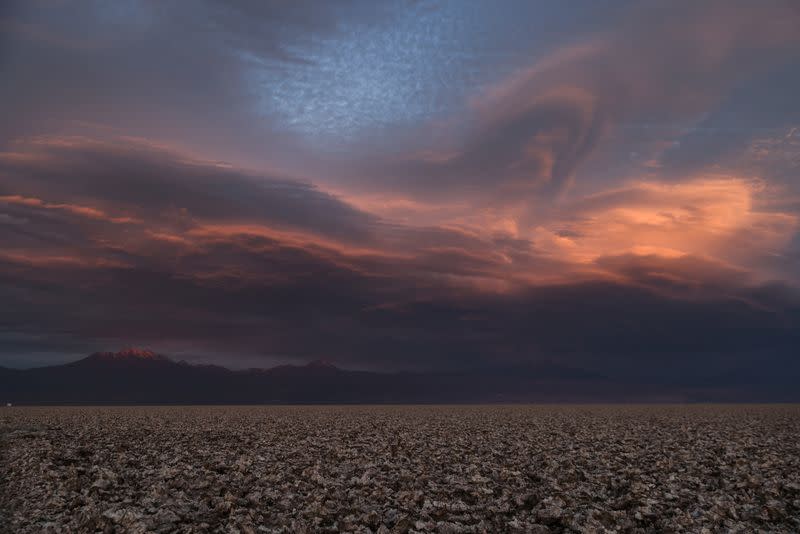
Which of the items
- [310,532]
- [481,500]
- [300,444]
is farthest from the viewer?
[300,444]

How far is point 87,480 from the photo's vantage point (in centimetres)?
2125

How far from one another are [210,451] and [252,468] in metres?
6.68

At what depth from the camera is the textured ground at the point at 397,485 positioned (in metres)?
15.9

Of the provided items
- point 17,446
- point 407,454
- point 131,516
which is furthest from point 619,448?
point 17,446

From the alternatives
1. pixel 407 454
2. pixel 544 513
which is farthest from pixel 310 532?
pixel 407 454

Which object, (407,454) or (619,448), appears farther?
(619,448)

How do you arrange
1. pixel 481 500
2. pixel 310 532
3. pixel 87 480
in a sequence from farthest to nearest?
pixel 87 480
pixel 481 500
pixel 310 532

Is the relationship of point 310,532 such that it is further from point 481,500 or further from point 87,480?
point 87,480

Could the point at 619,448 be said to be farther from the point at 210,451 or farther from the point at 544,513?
the point at 210,451

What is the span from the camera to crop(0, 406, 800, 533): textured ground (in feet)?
52.0

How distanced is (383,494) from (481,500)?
10.4ft

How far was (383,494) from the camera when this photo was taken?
1845 centimetres

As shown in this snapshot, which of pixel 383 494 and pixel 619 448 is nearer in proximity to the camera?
pixel 383 494

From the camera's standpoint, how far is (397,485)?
66.4ft
